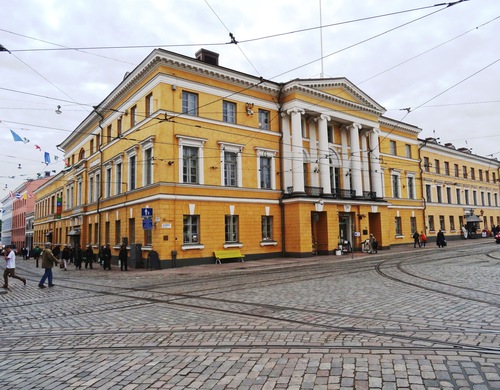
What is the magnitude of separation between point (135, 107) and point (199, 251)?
38.4ft

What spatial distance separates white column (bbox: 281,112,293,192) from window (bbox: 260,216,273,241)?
2.74 metres

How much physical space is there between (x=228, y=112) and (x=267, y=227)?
905cm

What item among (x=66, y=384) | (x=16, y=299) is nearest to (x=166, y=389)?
(x=66, y=384)

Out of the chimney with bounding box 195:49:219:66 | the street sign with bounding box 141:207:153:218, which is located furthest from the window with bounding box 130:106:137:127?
the street sign with bounding box 141:207:153:218

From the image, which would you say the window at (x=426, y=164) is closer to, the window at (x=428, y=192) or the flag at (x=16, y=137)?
the window at (x=428, y=192)

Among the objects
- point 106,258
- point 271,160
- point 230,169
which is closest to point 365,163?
point 271,160

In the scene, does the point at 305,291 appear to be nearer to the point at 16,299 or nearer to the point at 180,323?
the point at 180,323

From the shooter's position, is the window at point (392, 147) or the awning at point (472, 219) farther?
the awning at point (472, 219)

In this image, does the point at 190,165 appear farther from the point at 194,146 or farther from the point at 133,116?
the point at 133,116

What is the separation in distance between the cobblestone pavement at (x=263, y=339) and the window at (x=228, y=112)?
57.3ft

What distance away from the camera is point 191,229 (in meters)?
24.3

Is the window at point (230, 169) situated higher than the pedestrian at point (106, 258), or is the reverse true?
the window at point (230, 169)

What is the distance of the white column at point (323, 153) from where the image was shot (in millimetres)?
30391

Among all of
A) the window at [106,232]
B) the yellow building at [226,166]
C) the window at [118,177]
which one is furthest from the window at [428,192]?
the window at [106,232]
